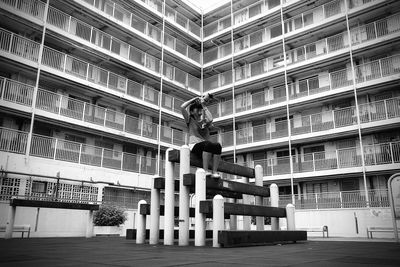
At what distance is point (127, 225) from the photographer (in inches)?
976

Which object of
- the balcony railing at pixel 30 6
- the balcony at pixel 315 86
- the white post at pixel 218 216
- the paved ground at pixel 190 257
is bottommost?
the paved ground at pixel 190 257

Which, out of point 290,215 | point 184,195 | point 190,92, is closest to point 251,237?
point 184,195

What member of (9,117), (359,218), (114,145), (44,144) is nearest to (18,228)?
(44,144)

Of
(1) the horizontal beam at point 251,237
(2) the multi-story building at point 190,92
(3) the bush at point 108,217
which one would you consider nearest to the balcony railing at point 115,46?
(2) the multi-story building at point 190,92

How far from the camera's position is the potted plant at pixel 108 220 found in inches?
797

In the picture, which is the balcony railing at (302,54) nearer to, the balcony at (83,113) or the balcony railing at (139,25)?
the balcony railing at (139,25)

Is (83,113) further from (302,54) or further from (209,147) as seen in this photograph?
(302,54)

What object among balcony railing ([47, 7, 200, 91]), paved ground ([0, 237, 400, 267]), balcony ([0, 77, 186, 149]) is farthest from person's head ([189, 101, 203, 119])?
balcony railing ([47, 7, 200, 91])

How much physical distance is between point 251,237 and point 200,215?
1.36 m

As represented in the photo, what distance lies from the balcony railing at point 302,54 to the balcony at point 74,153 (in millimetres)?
12110

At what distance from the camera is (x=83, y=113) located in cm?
2630

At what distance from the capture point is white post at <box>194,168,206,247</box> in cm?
848

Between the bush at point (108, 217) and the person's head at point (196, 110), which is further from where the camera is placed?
the bush at point (108, 217)

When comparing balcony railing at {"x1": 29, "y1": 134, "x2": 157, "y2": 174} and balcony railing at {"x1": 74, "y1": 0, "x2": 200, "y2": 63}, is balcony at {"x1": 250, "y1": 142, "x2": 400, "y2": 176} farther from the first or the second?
balcony railing at {"x1": 74, "y1": 0, "x2": 200, "y2": 63}
